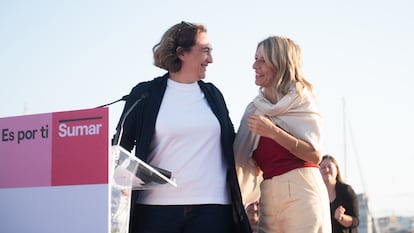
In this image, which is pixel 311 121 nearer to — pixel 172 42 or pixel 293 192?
pixel 293 192

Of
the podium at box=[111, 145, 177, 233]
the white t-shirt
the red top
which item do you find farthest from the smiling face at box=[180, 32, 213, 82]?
the podium at box=[111, 145, 177, 233]

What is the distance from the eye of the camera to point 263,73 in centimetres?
411

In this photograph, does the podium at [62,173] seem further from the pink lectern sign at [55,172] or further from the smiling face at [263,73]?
the smiling face at [263,73]

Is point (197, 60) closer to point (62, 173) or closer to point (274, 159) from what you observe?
point (274, 159)

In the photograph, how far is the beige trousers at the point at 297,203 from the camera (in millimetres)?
3822

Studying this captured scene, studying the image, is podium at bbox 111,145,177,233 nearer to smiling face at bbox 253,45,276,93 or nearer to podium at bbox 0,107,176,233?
podium at bbox 0,107,176,233

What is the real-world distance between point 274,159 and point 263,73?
0.52 metres

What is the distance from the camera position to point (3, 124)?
10.2 feet

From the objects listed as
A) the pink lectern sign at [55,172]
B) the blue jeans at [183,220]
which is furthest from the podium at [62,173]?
the blue jeans at [183,220]

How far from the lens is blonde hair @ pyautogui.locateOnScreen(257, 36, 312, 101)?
4.02 m

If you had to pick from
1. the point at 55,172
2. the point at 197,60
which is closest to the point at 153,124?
the point at 197,60

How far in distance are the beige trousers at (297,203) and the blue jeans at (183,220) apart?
0.28 meters

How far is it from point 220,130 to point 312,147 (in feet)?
1.74

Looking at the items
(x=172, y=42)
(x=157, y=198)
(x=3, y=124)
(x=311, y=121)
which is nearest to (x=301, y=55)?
(x=311, y=121)
